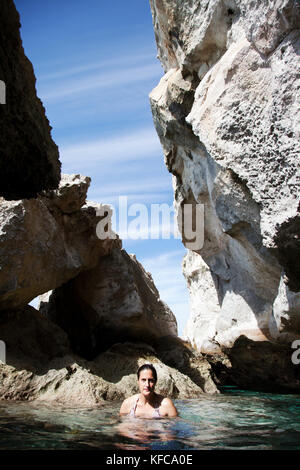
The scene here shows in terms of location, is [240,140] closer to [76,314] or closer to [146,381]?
[146,381]

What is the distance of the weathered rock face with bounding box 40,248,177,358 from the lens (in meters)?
10.5

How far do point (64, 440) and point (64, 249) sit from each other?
17.1 feet

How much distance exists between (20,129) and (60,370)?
17.6 ft

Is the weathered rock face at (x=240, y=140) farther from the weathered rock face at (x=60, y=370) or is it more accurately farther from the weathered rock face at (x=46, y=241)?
the weathered rock face at (x=46, y=241)

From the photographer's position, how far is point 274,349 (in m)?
9.22

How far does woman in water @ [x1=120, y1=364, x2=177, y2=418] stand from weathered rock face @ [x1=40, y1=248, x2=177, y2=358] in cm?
441

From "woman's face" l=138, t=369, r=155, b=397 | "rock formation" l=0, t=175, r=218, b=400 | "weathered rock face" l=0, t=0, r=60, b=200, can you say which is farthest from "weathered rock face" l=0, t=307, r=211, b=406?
"weathered rock face" l=0, t=0, r=60, b=200

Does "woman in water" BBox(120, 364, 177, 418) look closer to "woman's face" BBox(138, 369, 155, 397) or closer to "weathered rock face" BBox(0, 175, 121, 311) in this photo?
"woman's face" BBox(138, 369, 155, 397)

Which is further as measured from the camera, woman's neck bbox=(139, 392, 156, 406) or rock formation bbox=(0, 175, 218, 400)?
rock formation bbox=(0, 175, 218, 400)

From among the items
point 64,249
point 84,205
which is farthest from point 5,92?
point 84,205

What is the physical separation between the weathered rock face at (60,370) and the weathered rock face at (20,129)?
4279 mm

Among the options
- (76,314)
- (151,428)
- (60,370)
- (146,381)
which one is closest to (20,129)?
(151,428)

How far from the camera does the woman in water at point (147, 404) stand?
5.73m
